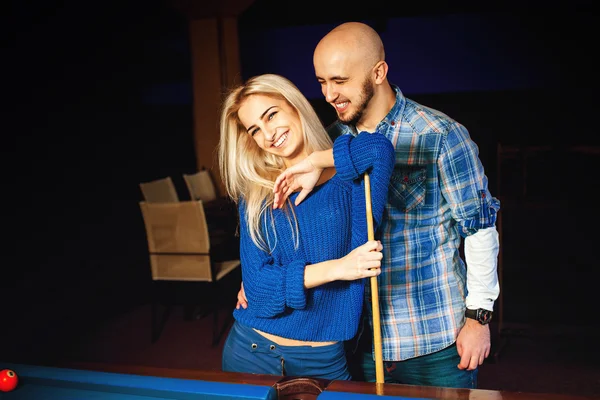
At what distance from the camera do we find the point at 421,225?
5.49 feet

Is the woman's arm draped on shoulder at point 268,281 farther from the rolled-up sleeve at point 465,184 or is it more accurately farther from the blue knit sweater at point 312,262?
the rolled-up sleeve at point 465,184

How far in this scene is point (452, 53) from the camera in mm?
6090

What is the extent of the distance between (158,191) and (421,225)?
11.2 feet

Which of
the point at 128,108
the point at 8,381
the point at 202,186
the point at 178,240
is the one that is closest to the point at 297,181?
the point at 8,381

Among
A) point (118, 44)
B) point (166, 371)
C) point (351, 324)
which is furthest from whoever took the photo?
point (118, 44)

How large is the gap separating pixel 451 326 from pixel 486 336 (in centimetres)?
11

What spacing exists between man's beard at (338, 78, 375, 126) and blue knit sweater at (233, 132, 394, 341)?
0.21 meters

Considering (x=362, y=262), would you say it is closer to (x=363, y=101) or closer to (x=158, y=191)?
(x=363, y=101)

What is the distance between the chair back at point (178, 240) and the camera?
3.66 m

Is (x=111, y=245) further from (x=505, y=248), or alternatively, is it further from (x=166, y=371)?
(x=166, y=371)

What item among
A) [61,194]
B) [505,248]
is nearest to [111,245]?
[61,194]

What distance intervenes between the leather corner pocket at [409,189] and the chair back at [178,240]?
2.16m

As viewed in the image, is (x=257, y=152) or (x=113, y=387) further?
(x=257, y=152)

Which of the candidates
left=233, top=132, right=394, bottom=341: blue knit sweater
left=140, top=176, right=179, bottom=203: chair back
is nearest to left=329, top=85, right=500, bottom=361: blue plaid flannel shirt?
left=233, top=132, right=394, bottom=341: blue knit sweater
